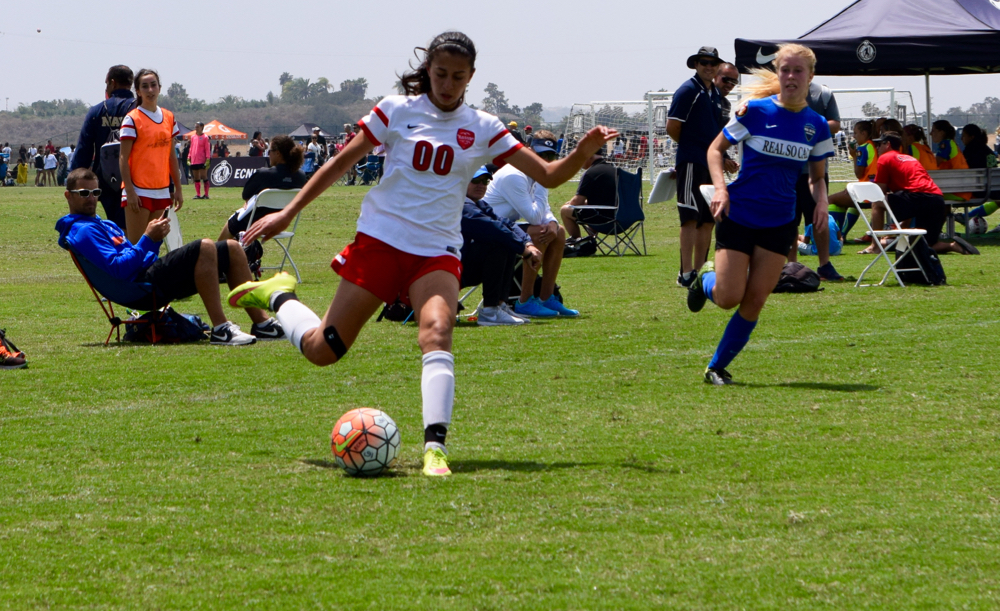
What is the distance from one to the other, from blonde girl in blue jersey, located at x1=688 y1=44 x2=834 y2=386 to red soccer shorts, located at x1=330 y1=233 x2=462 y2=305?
88.0 inches

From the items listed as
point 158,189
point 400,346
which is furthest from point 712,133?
point 158,189


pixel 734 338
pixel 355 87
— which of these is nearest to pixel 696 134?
pixel 734 338

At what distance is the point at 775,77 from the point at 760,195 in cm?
77

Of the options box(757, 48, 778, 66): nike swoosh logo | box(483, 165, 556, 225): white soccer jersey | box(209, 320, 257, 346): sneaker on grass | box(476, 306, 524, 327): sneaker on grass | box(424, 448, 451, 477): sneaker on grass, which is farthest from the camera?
box(757, 48, 778, 66): nike swoosh logo

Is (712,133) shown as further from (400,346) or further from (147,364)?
(147,364)

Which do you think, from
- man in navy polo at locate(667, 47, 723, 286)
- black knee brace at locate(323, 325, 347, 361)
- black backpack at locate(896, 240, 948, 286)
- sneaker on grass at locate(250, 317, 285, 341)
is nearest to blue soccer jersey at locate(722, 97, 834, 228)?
black knee brace at locate(323, 325, 347, 361)

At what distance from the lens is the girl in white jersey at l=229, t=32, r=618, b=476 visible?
5098 mm

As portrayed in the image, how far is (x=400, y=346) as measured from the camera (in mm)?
8859

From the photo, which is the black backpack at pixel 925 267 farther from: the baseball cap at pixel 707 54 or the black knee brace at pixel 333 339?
the black knee brace at pixel 333 339

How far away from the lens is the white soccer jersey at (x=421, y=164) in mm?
5191

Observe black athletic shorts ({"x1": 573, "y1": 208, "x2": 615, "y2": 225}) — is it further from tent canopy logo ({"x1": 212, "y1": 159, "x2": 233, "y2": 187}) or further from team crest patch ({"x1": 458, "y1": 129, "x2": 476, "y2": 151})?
tent canopy logo ({"x1": 212, "y1": 159, "x2": 233, "y2": 187})

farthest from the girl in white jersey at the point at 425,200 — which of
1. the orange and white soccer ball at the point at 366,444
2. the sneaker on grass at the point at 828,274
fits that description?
the sneaker on grass at the point at 828,274

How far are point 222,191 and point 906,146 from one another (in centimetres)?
2408

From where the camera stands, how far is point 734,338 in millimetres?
7039
